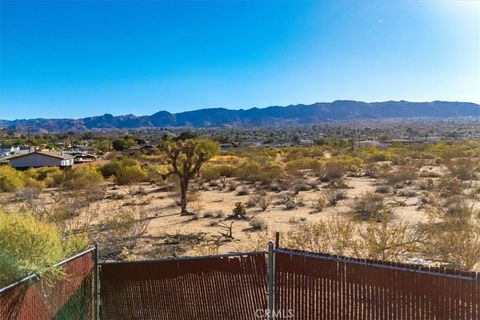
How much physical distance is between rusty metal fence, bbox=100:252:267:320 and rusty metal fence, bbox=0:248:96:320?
368 millimetres

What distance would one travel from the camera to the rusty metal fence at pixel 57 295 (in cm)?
586

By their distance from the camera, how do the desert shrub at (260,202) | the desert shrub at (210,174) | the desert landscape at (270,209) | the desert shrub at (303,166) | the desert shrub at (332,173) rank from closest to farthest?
the desert landscape at (270,209), the desert shrub at (260,202), the desert shrub at (332,173), the desert shrub at (210,174), the desert shrub at (303,166)

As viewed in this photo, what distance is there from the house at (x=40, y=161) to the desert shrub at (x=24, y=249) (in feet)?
137

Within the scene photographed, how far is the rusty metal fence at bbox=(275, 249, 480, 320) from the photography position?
5.38m

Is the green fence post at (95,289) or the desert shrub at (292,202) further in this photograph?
the desert shrub at (292,202)

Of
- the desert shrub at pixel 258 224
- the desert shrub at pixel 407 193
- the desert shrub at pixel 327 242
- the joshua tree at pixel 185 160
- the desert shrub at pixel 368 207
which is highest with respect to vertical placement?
the joshua tree at pixel 185 160

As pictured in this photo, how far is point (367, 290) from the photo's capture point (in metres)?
5.95

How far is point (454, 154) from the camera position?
48312mm

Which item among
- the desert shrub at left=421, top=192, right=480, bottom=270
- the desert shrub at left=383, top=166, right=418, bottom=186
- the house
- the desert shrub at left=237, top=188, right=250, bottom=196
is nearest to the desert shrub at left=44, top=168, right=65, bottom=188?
the house

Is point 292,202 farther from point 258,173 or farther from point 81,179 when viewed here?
point 81,179

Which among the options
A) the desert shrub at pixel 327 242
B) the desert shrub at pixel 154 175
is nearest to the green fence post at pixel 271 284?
the desert shrub at pixel 327 242

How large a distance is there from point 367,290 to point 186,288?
2824mm

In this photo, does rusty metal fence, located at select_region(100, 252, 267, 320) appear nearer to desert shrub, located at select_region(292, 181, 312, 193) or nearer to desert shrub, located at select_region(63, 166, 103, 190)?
desert shrub, located at select_region(292, 181, 312, 193)

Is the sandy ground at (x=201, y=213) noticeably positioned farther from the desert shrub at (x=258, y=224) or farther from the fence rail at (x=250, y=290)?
the fence rail at (x=250, y=290)
